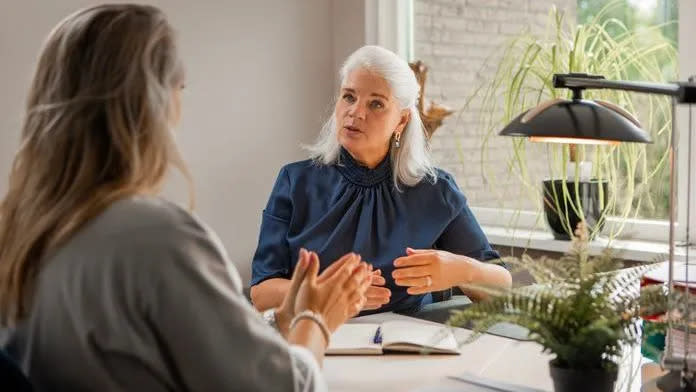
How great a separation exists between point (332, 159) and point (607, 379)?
1491 millimetres

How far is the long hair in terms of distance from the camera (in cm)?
124

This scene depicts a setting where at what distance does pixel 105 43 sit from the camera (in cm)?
124

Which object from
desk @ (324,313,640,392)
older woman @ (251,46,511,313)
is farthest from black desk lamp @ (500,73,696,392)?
older woman @ (251,46,511,313)

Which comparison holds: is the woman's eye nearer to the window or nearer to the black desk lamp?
the window

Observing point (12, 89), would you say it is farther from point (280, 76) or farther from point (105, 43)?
point (105, 43)

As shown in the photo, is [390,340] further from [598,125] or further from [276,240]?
[276,240]

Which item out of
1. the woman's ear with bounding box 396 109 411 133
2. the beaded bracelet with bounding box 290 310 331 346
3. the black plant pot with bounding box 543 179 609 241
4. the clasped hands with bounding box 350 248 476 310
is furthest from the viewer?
the black plant pot with bounding box 543 179 609 241

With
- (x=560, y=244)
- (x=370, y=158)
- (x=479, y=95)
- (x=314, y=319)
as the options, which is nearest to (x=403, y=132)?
(x=370, y=158)

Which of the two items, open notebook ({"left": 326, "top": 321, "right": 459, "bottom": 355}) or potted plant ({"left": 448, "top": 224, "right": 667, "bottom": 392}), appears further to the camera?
open notebook ({"left": 326, "top": 321, "right": 459, "bottom": 355})

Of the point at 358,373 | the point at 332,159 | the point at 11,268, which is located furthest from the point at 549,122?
the point at 332,159

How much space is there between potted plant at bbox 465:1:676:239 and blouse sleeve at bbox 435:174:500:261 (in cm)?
55

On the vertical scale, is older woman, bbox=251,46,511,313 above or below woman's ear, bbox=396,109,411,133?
below

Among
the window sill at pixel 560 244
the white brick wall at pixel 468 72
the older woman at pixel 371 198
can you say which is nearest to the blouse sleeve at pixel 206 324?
the older woman at pixel 371 198

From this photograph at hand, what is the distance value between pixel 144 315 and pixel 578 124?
32.8 inches
